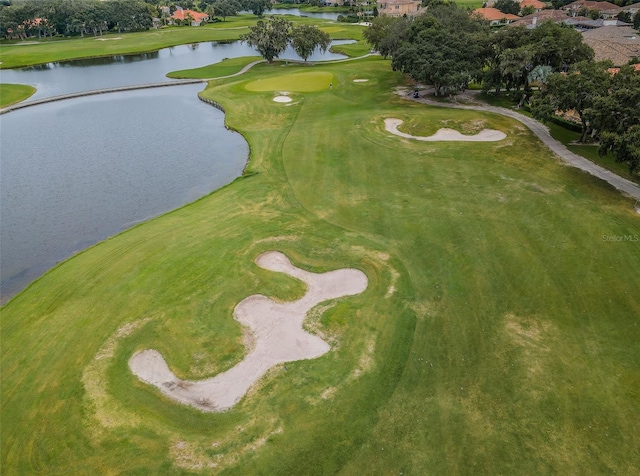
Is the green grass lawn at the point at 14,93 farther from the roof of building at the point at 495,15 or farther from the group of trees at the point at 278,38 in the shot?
the roof of building at the point at 495,15

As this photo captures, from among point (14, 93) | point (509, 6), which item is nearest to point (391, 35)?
point (14, 93)

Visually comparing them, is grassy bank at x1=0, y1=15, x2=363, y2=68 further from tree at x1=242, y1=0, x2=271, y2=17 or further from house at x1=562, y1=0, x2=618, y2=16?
house at x1=562, y1=0, x2=618, y2=16

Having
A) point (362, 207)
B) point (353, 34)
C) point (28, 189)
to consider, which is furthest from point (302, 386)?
point (353, 34)

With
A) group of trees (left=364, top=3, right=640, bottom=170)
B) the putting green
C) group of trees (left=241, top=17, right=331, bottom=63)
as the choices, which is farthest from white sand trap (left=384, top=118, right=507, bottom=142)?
group of trees (left=241, top=17, right=331, bottom=63)

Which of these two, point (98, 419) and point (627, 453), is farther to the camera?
point (98, 419)

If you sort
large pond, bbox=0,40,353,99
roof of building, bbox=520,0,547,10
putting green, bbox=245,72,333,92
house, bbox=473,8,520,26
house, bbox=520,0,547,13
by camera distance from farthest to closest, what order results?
roof of building, bbox=520,0,547,10
house, bbox=520,0,547,13
house, bbox=473,8,520,26
large pond, bbox=0,40,353,99
putting green, bbox=245,72,333,92

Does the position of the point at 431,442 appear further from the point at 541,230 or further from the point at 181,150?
the point at 181,150

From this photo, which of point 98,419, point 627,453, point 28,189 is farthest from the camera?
point 28,189
